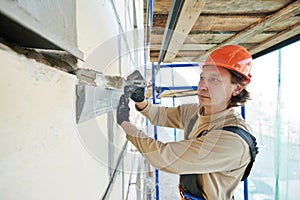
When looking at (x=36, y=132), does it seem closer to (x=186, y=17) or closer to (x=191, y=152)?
(x=191, y=152)

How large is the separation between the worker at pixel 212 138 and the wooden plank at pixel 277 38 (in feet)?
3.15

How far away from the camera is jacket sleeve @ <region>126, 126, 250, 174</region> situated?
0.97 meters

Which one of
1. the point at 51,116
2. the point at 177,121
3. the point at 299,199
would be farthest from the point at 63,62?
the point at 299,199

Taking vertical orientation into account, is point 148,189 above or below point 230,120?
below

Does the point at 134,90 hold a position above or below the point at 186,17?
below

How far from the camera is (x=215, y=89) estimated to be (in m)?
1.26

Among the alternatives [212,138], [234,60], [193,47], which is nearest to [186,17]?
[234,60]

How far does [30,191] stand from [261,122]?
10.6 feet

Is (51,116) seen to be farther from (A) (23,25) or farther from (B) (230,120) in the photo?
(B) (230,120)

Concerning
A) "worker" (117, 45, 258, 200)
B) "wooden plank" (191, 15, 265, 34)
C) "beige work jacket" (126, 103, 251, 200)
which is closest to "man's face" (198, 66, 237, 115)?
"worker" (117, 45, 258, 200)

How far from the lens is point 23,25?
0.59 feet

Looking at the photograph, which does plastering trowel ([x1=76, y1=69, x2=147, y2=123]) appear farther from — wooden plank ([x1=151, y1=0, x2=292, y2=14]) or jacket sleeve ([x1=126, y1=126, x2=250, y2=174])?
wooden plank ([x1=151, y1=0, x2=292, y2=14])

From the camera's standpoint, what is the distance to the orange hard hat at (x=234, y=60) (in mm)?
1307

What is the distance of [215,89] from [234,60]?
8.7 inches
